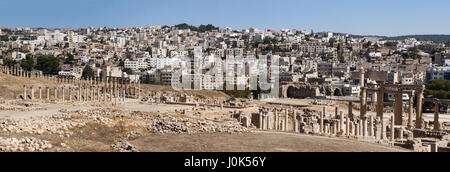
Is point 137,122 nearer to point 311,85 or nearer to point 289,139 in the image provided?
point 289,139

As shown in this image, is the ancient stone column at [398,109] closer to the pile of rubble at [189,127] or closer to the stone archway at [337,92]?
the pile of rubble at [189,127]

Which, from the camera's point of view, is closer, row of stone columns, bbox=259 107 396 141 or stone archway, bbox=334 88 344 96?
row of stone columns, bbox=259 107 396 141

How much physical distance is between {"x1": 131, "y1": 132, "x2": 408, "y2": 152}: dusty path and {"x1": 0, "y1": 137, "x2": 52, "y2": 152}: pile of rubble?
4.02m

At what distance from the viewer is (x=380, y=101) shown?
40.2 m

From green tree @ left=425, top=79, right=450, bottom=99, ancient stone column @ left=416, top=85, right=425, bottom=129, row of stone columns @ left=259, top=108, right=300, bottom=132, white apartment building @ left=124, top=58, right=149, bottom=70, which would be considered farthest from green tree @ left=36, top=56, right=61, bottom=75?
ancient stone column @ left=416, top=85, right=425, bottom=129

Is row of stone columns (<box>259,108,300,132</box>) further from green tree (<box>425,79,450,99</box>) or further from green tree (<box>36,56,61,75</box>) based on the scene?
green tree (<box>36,56,61,75</box>)

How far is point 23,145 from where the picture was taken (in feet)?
58.9

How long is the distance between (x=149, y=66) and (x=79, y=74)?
2710 cm

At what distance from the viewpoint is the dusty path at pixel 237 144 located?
2043cm

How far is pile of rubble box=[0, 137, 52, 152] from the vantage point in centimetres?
1730

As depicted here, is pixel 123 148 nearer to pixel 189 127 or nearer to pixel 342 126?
pixel 189 127

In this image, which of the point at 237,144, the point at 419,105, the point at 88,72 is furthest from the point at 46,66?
the point at 237,144

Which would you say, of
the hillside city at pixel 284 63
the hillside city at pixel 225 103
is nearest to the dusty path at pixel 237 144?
the hillside city at pixel 225 103

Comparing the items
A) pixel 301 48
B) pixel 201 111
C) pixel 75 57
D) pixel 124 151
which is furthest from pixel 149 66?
pixel 124 151
